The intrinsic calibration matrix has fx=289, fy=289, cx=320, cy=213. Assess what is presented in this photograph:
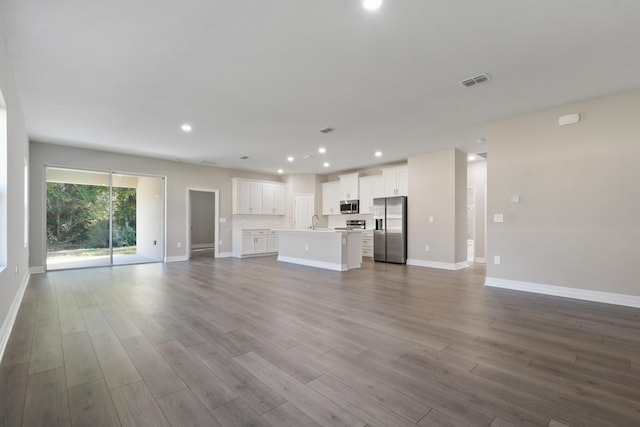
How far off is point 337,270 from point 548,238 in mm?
3701

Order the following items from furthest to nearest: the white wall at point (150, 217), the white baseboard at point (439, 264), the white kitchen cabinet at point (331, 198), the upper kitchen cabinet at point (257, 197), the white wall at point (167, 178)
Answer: the white kitchen cabinet at point (331, 198) < the upper kitchen cabinet at point (257, 197) < the white wall at point (150, 217) < the white baseboard at point (439, 264) < the white wall at point (167, 178)

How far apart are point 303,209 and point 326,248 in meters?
3.68

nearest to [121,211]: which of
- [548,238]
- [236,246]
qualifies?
[236,246]

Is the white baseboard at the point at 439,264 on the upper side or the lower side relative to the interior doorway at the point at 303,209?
lower

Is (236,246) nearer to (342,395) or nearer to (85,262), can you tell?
(85,262)

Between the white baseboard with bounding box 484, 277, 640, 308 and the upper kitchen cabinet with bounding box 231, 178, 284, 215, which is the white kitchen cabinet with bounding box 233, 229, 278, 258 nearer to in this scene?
the upper kitchen cabinet with bounding box 231, 178, 284, 215

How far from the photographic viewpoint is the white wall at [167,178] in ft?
19.4

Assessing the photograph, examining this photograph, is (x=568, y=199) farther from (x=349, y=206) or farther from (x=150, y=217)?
(x=150, y=217)

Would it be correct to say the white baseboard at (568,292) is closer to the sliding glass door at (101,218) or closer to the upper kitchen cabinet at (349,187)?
the upper kitchen cabinet at (349,187)

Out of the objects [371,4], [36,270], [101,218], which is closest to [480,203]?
[371,4]

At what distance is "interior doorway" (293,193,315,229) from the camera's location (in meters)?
10.0

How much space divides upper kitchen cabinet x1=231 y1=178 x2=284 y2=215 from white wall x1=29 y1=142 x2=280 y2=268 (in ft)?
0.88

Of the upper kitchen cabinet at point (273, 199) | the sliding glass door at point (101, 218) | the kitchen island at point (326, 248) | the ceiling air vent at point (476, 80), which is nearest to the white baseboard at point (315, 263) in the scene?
the kitchen island at point (326, 248)

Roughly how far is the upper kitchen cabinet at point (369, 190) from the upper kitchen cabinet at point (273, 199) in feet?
9.70
